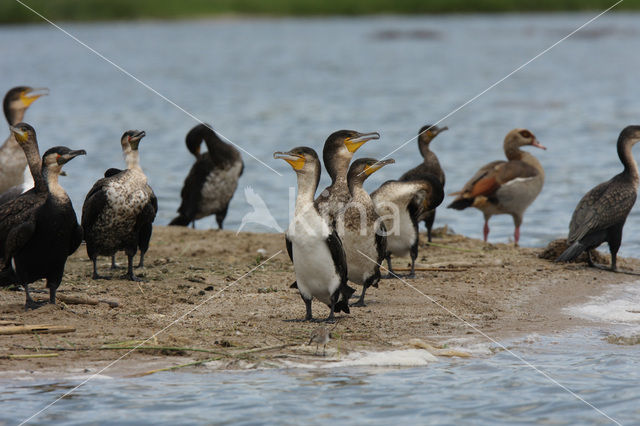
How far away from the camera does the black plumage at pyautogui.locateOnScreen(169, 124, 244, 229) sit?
1234cm

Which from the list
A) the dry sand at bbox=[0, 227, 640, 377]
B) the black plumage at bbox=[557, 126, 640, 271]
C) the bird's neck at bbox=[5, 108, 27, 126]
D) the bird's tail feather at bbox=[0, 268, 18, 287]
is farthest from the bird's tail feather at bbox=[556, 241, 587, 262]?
the bird's neck at bbox=[5, 108, 27, 126]

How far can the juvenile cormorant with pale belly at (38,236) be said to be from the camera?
7359mm

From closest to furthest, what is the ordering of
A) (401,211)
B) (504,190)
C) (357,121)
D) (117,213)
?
(117,213)
(401,211)
(504,190)
(357,121)

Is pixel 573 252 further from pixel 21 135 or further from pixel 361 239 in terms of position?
pixel 21 135

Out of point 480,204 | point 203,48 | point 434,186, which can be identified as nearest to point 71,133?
point 480,204

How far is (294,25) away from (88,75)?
2178 cm

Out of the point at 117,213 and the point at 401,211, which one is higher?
the point at 401,211

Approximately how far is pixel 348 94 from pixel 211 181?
602 inches

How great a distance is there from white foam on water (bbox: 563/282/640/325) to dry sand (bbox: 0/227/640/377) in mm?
184

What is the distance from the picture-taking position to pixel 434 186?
362 inches

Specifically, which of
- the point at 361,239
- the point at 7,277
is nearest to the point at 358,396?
the point at 361,239

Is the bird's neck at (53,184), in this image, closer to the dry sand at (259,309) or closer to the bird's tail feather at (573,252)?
the dry sand at (259,309)

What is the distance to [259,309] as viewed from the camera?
25.9 feet

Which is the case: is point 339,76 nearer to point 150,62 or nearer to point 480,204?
point 150,62
